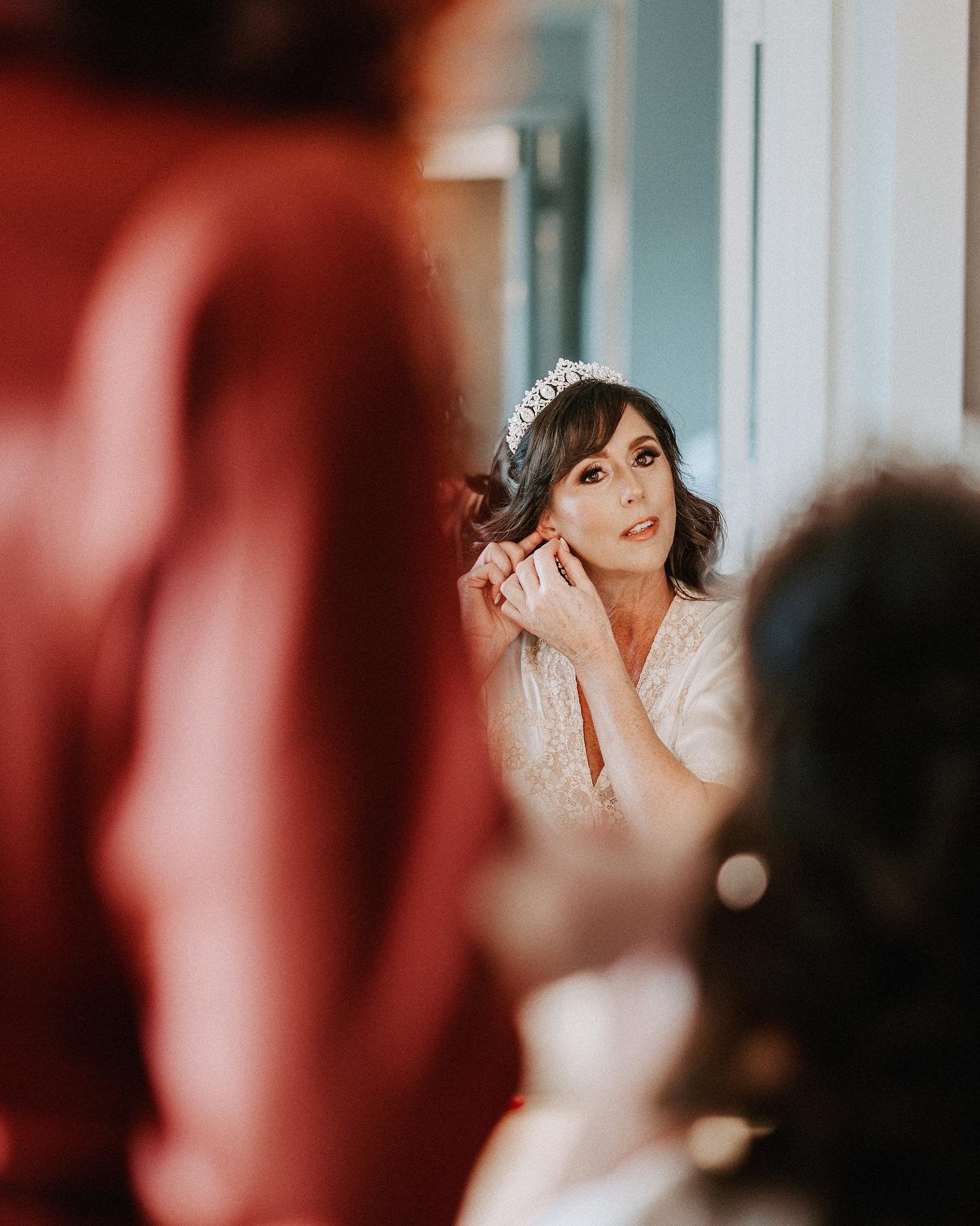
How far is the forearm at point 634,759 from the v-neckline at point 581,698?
28mm

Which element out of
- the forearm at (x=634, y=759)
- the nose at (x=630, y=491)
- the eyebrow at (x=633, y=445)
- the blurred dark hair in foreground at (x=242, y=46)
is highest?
the blurred dark hair in foreground at (x=242, y=46)

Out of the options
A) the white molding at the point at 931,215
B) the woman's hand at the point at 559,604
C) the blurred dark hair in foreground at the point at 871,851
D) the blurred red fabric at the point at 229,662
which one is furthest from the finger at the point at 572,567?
the blurred red fabric at the point at 229,662

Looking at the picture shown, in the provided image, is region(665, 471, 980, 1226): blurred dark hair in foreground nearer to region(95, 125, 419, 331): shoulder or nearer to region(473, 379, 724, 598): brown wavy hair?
region(95, 125, 419, 331): shoulder

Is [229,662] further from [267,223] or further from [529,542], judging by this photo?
[529,542]

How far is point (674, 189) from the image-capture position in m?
2.33

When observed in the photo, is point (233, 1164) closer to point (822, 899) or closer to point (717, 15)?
point (822, 899)

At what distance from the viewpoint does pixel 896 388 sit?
103 centimetres

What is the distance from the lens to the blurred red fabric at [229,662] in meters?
0.28

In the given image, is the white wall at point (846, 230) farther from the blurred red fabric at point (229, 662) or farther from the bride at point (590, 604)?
the blurred red fabric at point (229, 662)

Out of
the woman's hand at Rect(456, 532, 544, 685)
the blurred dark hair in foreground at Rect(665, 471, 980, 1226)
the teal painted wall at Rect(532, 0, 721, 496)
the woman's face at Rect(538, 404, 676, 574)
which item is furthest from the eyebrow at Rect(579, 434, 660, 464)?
the teal painted wall at Rect(532, 0, 721, 496)

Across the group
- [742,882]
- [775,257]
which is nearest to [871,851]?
[742,882]

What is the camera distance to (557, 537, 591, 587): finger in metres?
1.17

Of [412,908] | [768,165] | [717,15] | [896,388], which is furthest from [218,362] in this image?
[717,15]

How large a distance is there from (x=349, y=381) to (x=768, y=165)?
1.05 meters
